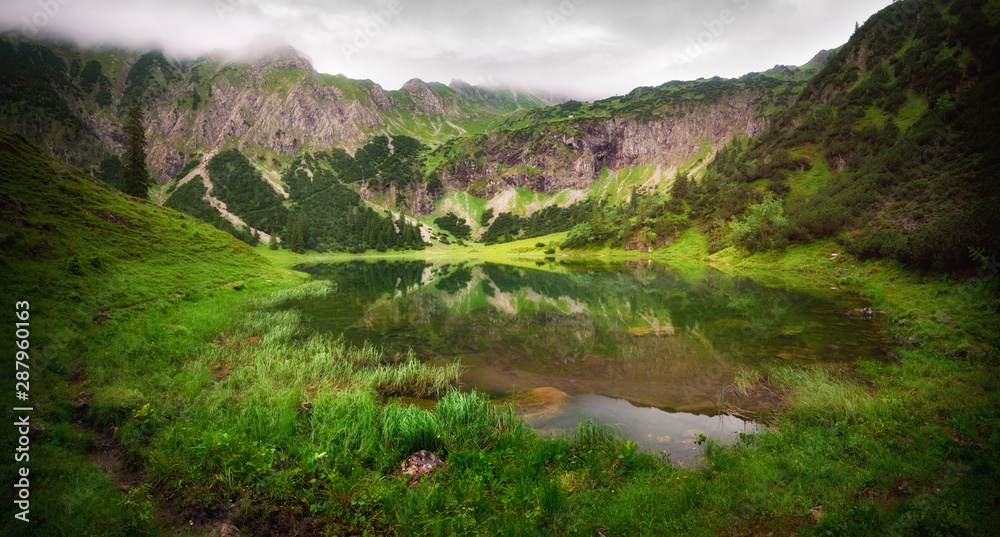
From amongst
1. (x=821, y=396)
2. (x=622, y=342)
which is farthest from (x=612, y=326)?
(x=821, y=396)

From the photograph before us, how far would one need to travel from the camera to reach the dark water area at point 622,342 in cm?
1307

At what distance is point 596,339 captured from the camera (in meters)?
23.1

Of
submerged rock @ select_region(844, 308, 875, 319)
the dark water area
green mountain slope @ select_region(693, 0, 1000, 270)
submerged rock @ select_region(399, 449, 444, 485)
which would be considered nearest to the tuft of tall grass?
the dark water area

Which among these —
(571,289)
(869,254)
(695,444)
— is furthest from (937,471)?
(869,254)

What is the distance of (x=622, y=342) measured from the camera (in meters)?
22.1

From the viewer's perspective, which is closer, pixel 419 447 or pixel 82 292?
pixel 419 447

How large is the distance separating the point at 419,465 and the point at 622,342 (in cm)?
1716

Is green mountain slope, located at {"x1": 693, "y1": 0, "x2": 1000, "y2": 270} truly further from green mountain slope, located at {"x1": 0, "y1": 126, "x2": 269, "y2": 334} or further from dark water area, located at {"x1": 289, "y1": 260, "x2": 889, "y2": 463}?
green mountain slope, located at {"x1": 0, "y1": 126, "x2": 269, "y2": 334}

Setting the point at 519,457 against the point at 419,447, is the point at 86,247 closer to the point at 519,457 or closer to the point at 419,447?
the point at 419,447

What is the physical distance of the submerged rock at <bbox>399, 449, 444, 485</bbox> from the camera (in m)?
7.86

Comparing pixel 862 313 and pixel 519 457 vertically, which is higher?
pixel 862 313

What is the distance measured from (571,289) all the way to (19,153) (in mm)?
56864

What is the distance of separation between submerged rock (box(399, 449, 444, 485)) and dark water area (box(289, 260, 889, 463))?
175 inches

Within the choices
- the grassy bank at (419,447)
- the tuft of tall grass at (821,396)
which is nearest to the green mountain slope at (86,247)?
the grassy bank at (419,447)
